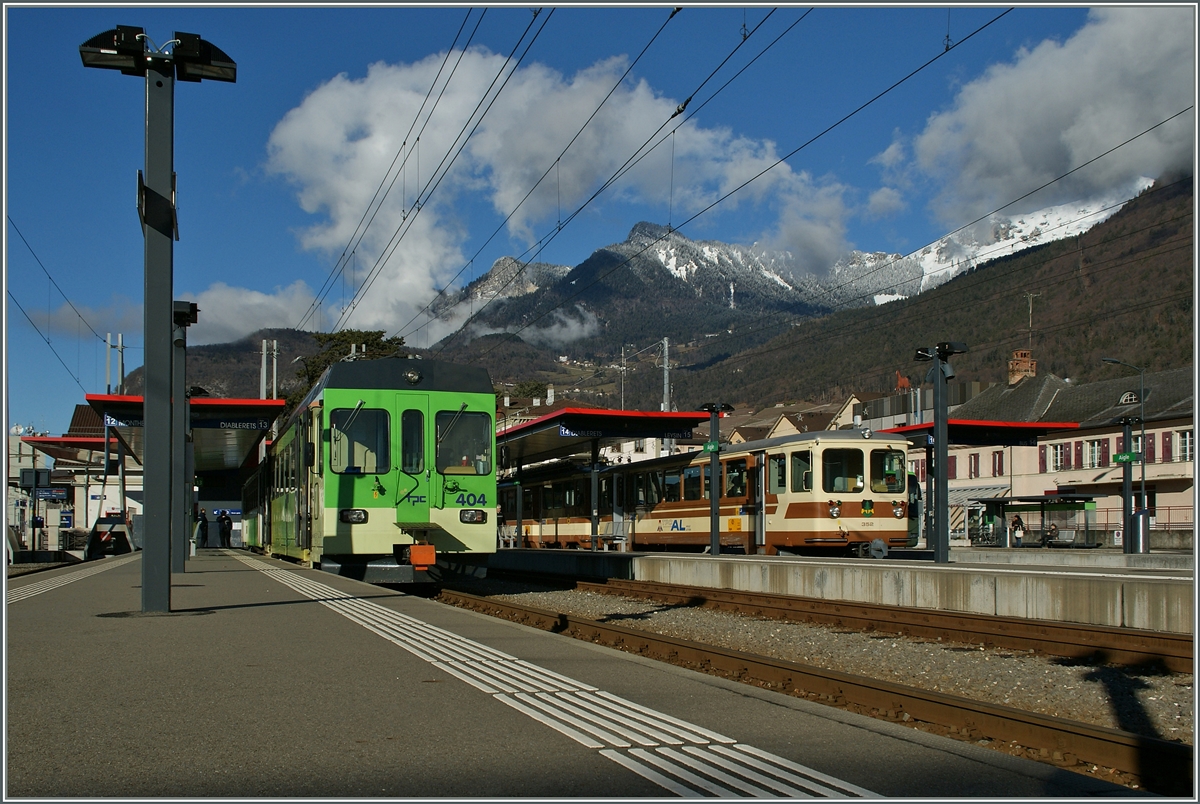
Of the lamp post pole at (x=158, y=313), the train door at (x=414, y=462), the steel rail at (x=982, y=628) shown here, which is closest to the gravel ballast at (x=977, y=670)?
the steel rail at (x=982, y=628)

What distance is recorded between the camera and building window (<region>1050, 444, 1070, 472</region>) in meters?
60.1

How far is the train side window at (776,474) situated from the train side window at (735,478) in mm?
954

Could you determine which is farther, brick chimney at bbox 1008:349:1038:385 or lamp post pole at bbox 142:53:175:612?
brick chimney at bbox 1008:349:1038:385

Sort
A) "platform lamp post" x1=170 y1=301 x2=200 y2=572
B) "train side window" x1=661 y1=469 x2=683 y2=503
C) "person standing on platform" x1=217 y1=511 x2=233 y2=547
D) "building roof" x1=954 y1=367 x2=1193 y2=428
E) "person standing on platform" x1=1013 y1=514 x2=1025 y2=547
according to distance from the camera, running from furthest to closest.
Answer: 1. "building roof" x1=954 y1=367 x2=1193 y2=428
2. "person standing on platform" x1=217 y1=511 x2=233 y2=547
3. "person standing on platform" x1=1013 y1=514 x2=1025 y2=547
4. "train side window" x1=661 y1=469 x2=683 y2=503
5. "platform lamp post" x1=170 y1=301 x2=200 y2=572

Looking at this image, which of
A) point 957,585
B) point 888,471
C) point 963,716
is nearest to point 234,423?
point 888,471

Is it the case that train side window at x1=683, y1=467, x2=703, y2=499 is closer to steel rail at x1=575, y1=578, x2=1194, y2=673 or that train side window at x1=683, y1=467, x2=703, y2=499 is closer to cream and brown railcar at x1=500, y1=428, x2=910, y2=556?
cream and brown railcar at x1=500, y1=428, x2=910, y2=556

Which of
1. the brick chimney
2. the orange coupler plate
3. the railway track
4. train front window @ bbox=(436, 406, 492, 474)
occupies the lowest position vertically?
the railway track

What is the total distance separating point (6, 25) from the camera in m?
9.17

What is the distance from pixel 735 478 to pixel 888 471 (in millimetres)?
3732

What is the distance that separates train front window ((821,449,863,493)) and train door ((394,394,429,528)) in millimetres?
11193

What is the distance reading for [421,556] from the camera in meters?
14.6

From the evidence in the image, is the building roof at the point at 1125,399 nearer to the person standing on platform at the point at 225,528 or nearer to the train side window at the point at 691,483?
the train side window at the point at 691,483

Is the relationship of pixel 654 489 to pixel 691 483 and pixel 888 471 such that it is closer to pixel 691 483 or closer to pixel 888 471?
pixel 691 483

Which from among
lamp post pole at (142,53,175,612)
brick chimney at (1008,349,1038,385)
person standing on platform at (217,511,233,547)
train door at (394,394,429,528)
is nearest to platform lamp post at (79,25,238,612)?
lamp post pole at (142,53,175,612)
